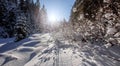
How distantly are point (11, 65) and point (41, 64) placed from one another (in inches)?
114

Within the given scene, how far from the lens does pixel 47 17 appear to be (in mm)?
148625

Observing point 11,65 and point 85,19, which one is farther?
point 85,19

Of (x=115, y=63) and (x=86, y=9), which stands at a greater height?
(x=86, y=9)

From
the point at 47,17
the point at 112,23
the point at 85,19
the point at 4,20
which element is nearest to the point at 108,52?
the point at 112,23

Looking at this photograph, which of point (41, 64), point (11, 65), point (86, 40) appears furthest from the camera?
point (86, 40)

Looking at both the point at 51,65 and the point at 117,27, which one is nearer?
the point at 117,27

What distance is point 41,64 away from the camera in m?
10.9

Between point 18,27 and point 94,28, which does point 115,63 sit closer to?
point 94,28

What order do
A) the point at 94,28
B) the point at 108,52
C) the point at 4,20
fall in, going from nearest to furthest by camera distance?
the point at 108,52 → the point at 94,28 → the point at 4,20

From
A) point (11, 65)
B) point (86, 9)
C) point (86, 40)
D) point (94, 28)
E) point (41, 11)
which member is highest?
point (41, 11)

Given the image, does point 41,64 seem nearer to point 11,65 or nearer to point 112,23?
point 11,65

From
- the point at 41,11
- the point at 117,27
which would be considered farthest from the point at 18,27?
A: the point at 41,11

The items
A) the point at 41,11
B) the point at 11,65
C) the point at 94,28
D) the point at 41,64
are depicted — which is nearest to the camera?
the point at 41,64

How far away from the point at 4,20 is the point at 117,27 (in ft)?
196
